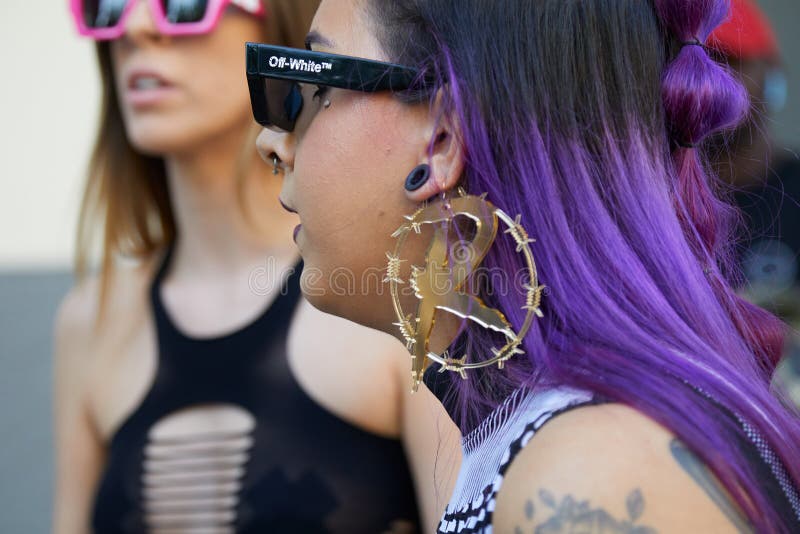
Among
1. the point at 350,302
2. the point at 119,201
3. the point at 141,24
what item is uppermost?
the point at 141,24

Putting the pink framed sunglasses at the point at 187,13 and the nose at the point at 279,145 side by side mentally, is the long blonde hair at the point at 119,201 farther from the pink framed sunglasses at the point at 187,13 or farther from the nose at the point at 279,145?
the nose at the point at 279,145

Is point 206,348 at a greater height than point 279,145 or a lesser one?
lesser

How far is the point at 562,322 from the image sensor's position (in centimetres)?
121

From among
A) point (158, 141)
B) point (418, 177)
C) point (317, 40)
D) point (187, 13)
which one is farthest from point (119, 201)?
point (418, 177)

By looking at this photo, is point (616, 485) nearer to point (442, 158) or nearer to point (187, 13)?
Answer: point (442, 158)

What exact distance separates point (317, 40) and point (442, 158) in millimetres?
317

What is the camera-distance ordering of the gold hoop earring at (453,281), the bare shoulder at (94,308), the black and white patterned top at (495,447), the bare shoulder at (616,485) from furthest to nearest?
the bare shoulder at (94,308) < the gold hoop earring at (453,281) < the black and white patterned top at (495,447) < the bare shoulder at (616,485)

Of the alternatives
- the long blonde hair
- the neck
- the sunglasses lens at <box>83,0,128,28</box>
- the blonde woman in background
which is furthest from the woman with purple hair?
the long blonde hair

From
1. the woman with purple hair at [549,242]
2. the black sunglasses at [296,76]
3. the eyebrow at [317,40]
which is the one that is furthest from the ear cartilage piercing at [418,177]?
the eyebrow at [317,40]

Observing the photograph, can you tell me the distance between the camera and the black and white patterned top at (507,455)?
3.54 ft

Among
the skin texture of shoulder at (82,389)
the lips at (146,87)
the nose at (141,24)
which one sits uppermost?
the nose at (141,24)

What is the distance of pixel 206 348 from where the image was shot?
7.39 feet

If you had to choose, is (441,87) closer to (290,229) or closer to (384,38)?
(384,38)

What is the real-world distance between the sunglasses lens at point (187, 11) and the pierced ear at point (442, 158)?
1077mm
